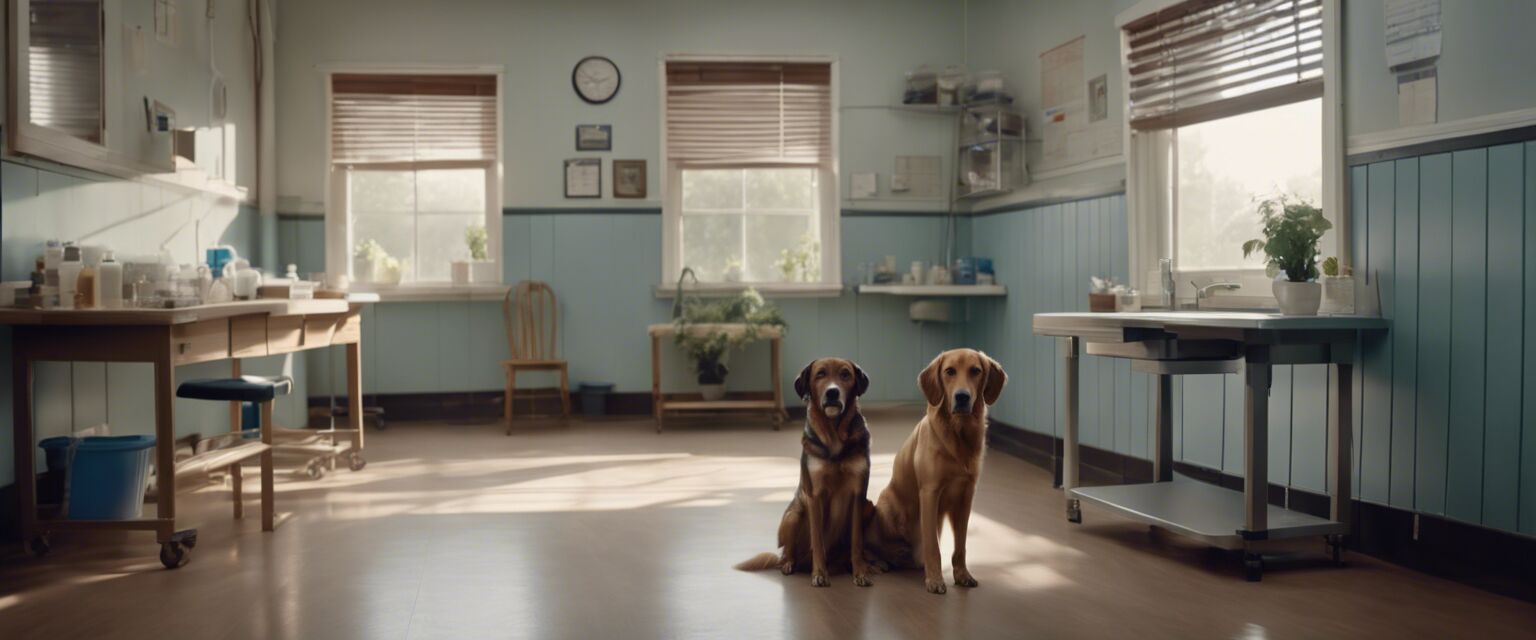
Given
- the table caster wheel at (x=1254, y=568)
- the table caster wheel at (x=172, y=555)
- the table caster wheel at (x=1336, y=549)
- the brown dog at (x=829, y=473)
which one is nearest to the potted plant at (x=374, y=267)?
the table caster wheel at (x=172, y=555)

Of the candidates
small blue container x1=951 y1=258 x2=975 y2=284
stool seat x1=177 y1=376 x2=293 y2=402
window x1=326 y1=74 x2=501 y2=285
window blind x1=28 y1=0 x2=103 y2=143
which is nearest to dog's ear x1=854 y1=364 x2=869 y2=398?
stool seat x1=177 y1=376 x2=293 y2=402

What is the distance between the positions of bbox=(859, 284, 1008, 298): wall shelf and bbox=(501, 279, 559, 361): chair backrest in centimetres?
210

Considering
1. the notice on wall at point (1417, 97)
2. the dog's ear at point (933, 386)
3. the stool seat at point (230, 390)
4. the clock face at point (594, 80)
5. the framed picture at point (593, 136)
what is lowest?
the stool seat at point (230, 390)

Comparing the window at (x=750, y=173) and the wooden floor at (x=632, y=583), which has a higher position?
the window at (x=750, y=173)

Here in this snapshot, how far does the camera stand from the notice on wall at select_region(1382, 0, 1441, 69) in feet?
11.1

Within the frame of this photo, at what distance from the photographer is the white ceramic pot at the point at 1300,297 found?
354 cm

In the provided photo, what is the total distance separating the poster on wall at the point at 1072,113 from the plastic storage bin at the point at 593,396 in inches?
125

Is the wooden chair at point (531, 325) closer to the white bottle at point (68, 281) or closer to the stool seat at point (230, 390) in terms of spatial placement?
the stool seat at point (230, 390)

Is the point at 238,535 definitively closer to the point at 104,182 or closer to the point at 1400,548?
the point at 104,182

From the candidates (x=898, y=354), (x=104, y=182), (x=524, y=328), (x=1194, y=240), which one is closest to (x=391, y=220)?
(x=524, y=328)

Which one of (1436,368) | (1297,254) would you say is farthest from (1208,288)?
(1436,368)

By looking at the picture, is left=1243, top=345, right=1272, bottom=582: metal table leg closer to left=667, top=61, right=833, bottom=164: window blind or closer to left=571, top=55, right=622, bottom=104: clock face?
left=667, top=61, right=833, bottom=164: window blind

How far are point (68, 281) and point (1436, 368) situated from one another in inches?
176

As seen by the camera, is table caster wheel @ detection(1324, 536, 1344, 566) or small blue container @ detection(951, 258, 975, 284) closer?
table caster wheel @ detection(1324, 536, 1344, 566)
